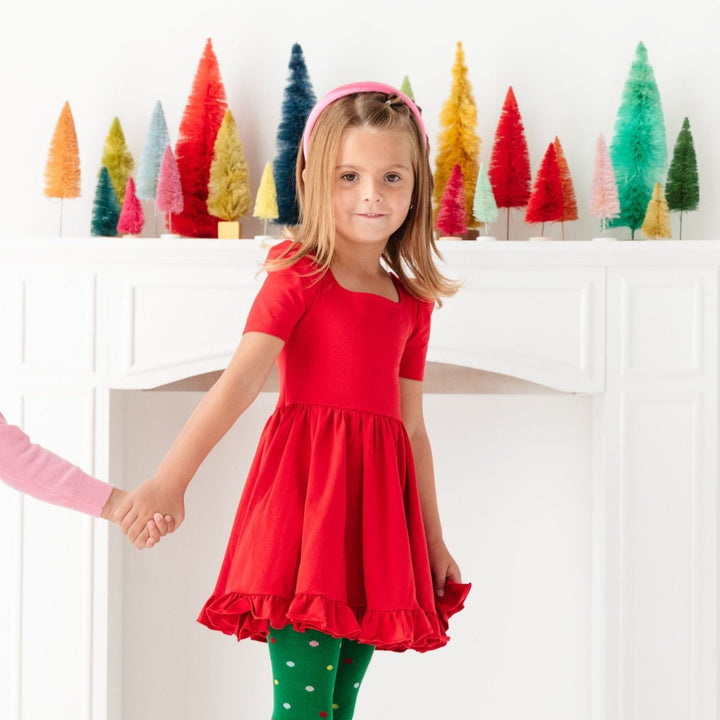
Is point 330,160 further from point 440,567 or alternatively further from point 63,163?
point 63,163

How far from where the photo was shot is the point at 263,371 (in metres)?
1.10

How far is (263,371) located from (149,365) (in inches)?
30.5

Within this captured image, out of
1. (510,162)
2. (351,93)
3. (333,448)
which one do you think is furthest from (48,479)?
(510,162)

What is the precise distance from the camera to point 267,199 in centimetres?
181

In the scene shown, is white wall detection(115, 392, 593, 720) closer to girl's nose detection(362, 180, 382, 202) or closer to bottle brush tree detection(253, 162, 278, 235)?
bottle brush tree detection(253, 162, 278, 235)

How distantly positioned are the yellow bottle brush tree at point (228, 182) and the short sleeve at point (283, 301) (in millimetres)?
742

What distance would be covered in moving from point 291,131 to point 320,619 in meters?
1.11

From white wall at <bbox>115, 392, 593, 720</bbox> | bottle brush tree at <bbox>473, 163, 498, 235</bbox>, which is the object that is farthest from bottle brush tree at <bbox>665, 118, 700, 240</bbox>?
white wall at <bbox>115, 392, 593, 720</bbox>

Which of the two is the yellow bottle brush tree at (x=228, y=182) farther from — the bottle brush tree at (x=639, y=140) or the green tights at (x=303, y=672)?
the green tights at (x=303, y=672)

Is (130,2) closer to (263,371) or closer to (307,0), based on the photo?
(307,0)

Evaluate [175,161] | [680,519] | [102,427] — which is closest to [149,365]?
[102,427]

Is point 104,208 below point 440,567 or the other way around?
the other way around

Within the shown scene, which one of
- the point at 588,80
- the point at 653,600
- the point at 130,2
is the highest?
the point at 130,2

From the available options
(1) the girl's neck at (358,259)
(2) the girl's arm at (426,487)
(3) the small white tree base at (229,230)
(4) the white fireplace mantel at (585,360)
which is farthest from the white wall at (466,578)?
(1) the girl's neck at (358,259)
